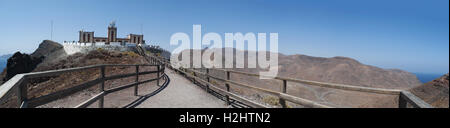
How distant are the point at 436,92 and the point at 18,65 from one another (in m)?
59.0

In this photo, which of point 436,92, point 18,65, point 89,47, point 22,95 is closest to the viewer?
point 22,95

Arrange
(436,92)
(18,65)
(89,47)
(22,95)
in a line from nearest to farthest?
1. (22,95)
2. (436,92)
3. (18,65)
4. (89,47)

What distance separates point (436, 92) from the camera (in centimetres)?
2436

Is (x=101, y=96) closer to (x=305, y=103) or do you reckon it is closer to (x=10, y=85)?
(x=10, y=85)

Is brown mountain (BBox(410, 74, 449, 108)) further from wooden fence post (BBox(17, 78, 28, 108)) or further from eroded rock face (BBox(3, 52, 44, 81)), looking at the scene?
eroded rock face (BBox(3, 52, 44, 81))

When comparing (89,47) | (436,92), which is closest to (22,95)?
(436,92)

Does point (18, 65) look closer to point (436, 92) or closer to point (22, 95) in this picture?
point (22, 95)

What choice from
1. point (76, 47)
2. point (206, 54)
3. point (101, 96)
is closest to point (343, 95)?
point (206, 54)

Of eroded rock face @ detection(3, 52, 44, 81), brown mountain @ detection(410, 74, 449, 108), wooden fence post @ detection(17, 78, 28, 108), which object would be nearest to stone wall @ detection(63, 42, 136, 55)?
eroded rock face @ detection(3, 52, 44, 81)

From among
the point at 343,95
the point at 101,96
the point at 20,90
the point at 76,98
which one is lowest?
the point at 343,95

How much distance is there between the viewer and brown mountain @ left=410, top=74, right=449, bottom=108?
2252cm

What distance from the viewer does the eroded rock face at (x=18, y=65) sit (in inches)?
1271
